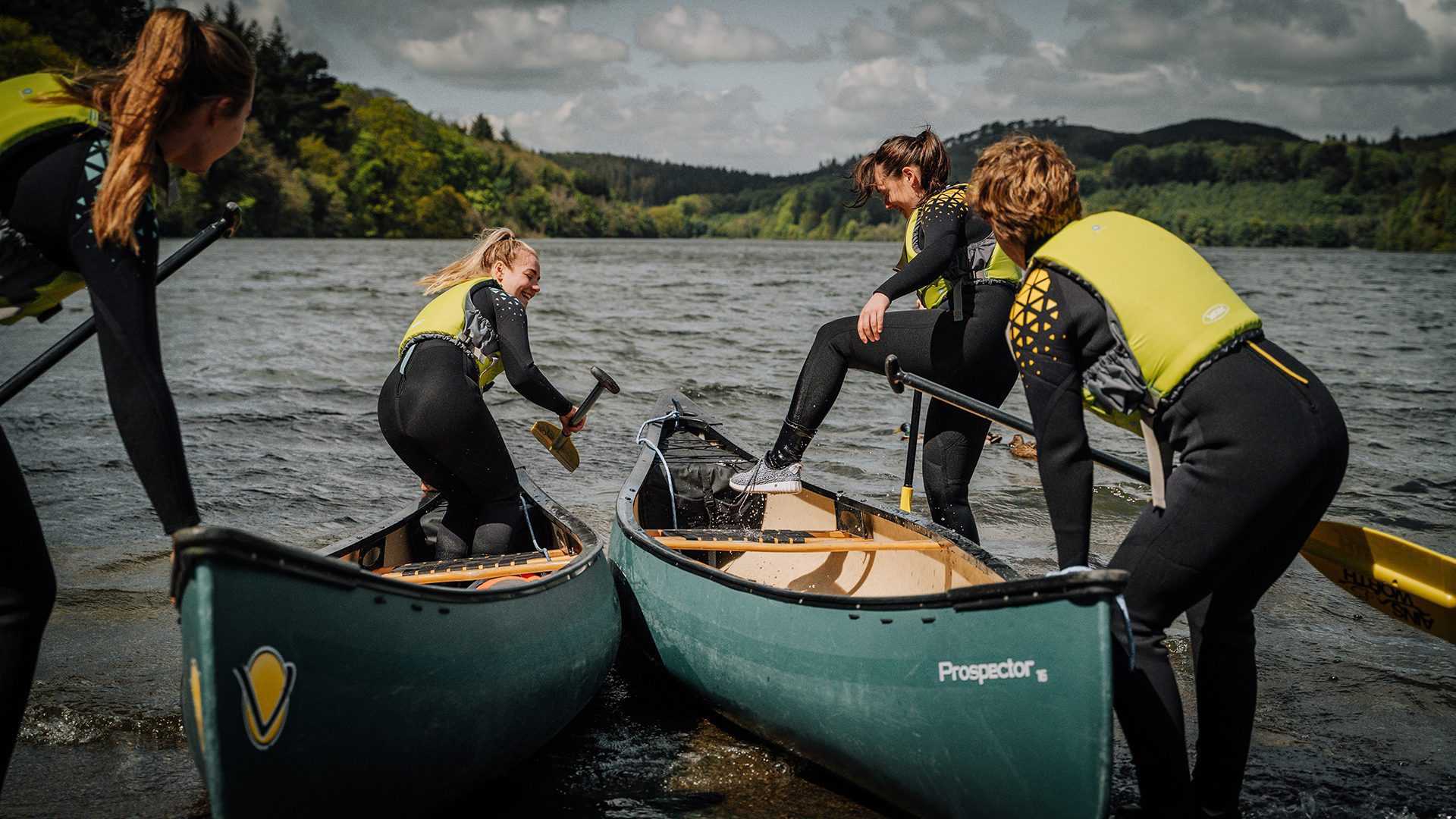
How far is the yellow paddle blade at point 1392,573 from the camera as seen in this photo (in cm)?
350

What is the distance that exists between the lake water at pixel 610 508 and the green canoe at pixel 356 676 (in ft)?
0.72

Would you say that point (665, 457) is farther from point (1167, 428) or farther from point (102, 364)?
point (102, 364)

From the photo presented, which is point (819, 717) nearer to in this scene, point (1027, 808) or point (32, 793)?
point (1027, 808)

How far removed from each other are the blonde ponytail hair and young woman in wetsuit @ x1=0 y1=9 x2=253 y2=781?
2.56m

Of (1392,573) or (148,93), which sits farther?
(1392,573)

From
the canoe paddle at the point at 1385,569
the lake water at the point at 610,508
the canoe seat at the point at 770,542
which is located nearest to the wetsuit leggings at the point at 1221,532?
the canoe paddle at the point at 1385,569

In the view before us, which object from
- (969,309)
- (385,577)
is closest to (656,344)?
(969,309)

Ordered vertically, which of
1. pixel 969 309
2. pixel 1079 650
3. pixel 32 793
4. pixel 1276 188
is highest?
pixel 1276 188

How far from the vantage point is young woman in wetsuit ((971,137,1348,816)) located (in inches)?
109

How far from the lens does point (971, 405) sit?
4164mm

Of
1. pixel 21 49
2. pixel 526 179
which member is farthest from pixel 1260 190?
pixel 21 49

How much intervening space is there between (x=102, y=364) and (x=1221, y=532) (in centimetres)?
284

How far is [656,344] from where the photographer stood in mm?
20500

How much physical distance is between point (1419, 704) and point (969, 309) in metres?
2.83
